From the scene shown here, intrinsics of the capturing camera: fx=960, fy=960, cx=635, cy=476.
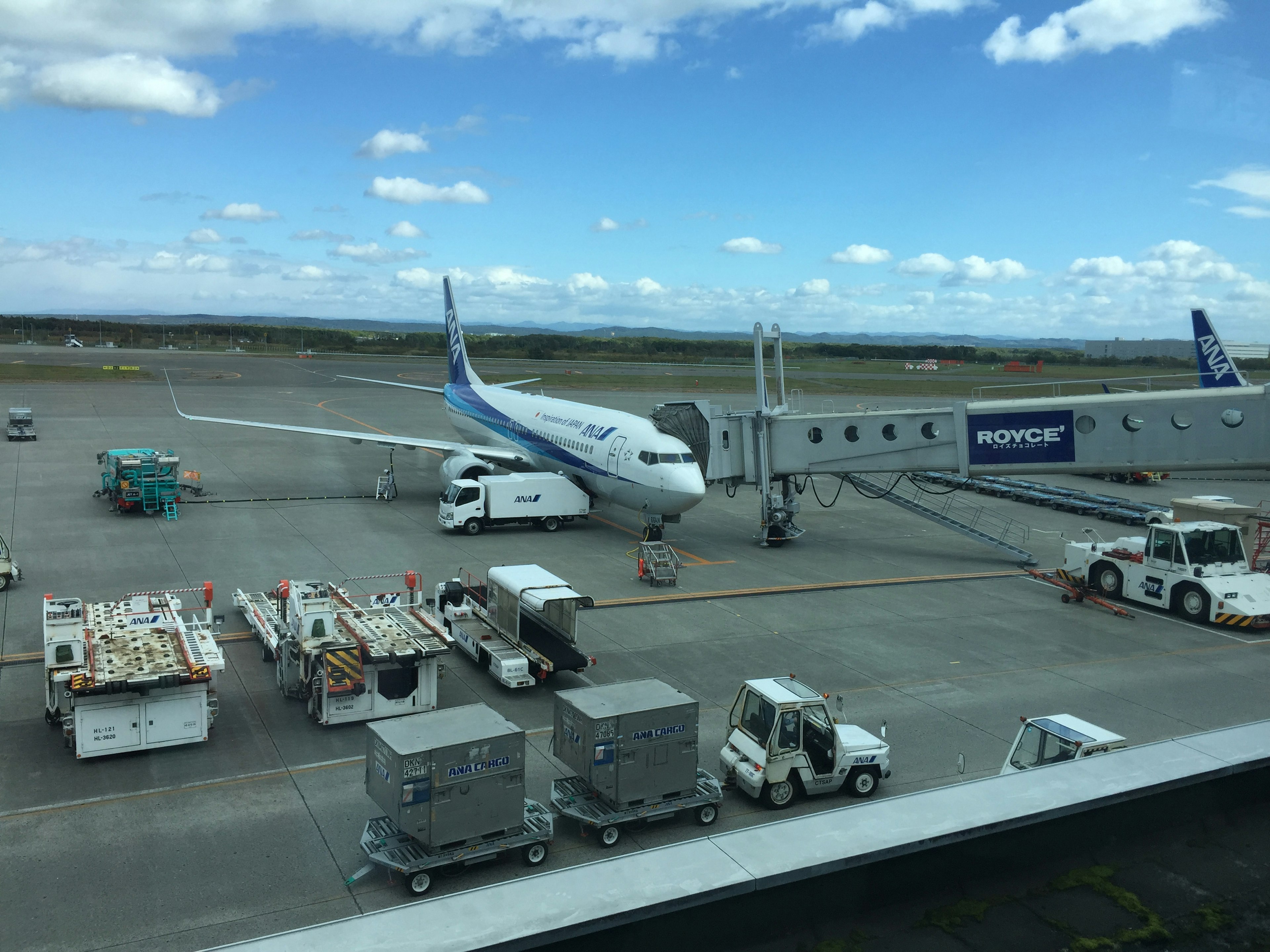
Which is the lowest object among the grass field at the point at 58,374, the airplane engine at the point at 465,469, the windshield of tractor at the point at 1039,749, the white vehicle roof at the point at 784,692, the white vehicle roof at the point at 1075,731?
the windshield of tractor at the point at 1039,749

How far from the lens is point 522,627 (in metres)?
21.1

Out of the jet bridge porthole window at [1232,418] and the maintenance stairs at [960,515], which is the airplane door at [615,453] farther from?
the jet bridge porthole window at [1232,418]

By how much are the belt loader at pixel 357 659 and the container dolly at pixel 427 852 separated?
4.42m

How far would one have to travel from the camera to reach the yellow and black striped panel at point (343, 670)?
1752cm

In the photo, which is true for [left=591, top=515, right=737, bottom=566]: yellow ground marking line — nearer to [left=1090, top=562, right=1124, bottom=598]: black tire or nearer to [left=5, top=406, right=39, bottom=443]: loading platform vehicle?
[left=1090, top=562, right=1124, bottom=598]: black tire

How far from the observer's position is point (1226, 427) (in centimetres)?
2759

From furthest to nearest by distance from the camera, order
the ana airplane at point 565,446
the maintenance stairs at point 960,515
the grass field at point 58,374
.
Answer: the grass field at point 58,374 < the maintenance stairs at point 960,515 < the ana airplane at point 565,446

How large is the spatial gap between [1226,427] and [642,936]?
27224 millimetres

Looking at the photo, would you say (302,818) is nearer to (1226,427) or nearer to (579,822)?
(579,822)

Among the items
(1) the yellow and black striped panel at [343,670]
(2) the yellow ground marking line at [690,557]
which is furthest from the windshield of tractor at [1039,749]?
(2) the yellow ground marking line at [690,557]

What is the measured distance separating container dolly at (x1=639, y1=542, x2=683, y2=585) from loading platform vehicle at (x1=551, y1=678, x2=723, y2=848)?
47.0 feet

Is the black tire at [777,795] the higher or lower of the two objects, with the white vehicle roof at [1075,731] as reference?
lower

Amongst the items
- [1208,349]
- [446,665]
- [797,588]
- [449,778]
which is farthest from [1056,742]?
[1208,349]

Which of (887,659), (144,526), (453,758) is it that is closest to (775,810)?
(453,758)
